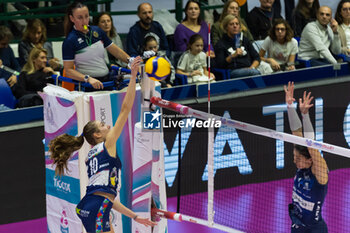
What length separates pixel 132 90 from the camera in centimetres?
791

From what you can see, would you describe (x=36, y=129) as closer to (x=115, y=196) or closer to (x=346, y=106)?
(x=115, y=196)

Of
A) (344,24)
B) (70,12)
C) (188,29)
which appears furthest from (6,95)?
(344,24)

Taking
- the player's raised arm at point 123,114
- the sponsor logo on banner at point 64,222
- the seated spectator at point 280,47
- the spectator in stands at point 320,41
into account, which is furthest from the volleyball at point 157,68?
the spectator in stands at point 320,41

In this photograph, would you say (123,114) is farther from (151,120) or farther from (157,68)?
(157,68)

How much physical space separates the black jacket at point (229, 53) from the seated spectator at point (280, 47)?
44 centimetres

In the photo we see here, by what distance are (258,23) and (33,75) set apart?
164 inches

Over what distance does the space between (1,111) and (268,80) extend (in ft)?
12.9

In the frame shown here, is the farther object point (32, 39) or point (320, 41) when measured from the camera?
point (320, 41)

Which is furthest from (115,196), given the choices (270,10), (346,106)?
(270,10)

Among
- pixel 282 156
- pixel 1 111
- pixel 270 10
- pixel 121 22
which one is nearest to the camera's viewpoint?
pixel 1 111

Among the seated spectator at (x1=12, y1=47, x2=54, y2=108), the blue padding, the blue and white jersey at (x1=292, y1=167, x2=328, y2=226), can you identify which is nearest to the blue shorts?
the blue and white jersey at (x1=292, y1=167, x2=328, y2=226)

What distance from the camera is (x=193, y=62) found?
38.5ft

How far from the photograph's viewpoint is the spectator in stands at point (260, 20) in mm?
13227

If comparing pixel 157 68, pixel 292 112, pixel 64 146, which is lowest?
pixel 64 146
